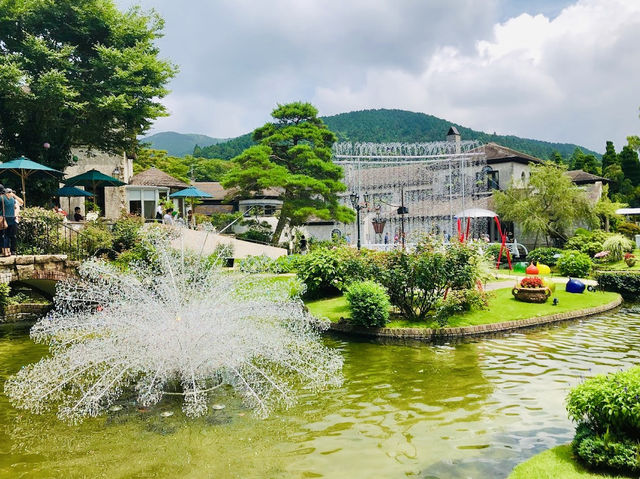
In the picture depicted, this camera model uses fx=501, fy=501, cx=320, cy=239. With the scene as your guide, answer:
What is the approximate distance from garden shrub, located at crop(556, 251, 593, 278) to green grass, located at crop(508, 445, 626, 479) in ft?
63.3

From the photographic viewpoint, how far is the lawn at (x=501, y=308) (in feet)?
49.2

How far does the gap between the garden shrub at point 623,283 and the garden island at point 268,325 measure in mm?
83

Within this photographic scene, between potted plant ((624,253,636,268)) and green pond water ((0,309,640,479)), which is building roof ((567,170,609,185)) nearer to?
potted plant ((624,253,636,268))

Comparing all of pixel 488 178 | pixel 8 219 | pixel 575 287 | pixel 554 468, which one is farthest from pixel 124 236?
pixel 488 178

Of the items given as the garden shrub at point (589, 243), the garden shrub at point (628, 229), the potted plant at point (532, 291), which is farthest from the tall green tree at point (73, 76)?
the garden shrub at point (628, 229)

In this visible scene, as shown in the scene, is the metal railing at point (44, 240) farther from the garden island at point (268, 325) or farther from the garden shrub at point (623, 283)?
the garden shrub at point (623, 283)

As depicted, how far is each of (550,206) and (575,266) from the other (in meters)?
12.2

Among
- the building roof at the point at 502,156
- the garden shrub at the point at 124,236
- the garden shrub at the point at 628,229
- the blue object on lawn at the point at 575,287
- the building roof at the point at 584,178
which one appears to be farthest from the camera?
the building roof at the point at 502,156

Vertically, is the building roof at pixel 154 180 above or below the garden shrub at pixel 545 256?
above

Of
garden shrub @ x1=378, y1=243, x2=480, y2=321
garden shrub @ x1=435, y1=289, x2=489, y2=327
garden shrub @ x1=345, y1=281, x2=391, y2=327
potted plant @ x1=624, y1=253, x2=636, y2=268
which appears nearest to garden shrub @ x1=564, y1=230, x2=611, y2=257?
potted plant @ x1=624, y1=253, x2=636, y2=268

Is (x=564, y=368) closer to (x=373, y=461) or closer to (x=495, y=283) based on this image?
(x=373, y=461)

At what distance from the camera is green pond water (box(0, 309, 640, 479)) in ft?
21.2

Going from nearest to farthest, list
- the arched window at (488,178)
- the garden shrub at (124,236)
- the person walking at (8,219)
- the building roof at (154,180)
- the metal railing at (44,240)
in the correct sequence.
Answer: the person walking at (8,219) → the metal railing at (44,240) → the garden shrub at (124,236) → the building roof at (154,180) → the arched window at (488,178)

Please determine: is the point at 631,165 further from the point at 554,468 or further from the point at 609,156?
the point at 554,468
